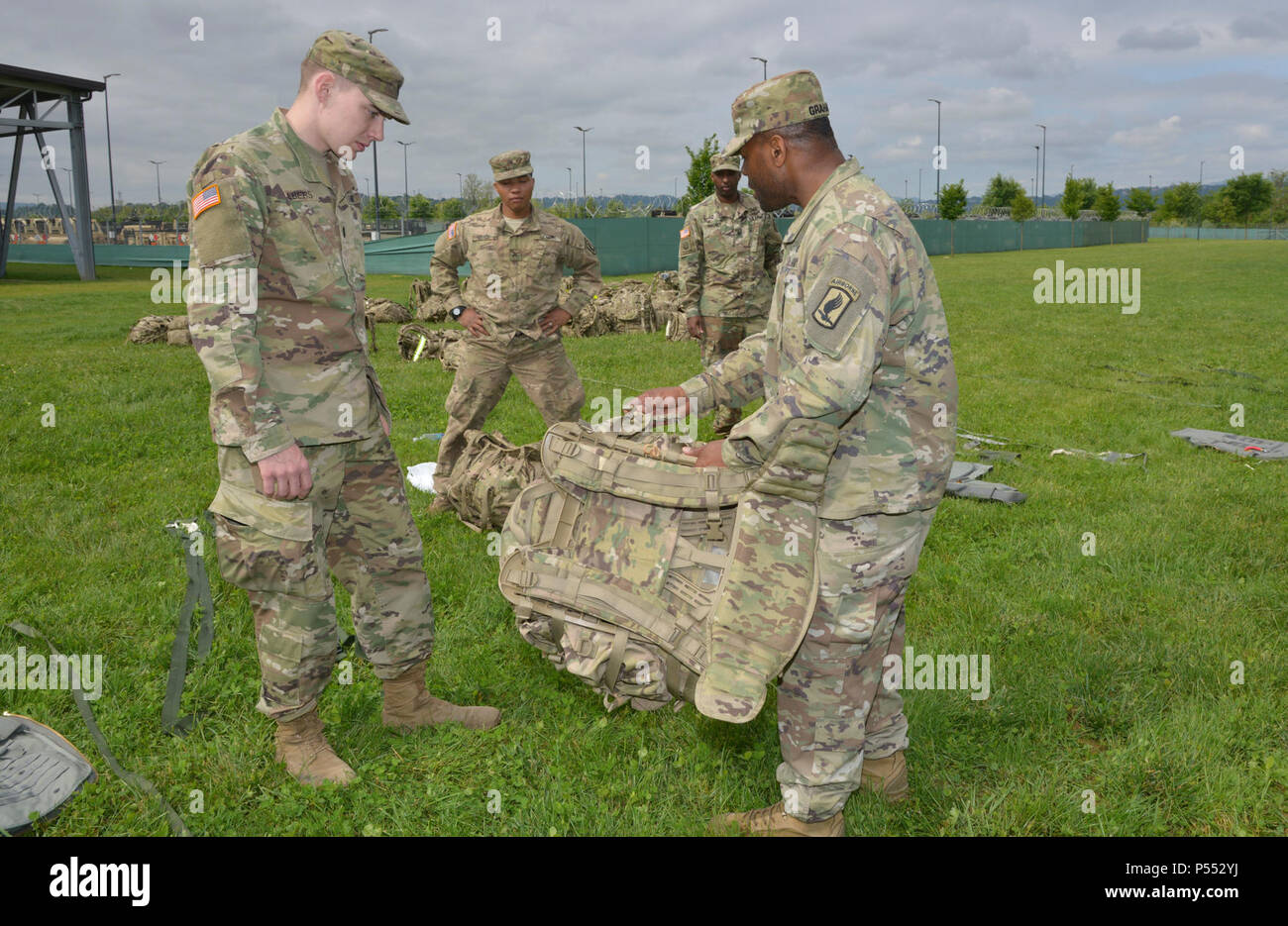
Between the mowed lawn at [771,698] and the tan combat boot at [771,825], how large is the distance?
11 centimetres

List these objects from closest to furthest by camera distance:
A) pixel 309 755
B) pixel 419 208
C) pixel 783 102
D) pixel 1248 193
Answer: pixel 783 102 < pixel 309 755 < pixel 419 208 < pixel 1248 193

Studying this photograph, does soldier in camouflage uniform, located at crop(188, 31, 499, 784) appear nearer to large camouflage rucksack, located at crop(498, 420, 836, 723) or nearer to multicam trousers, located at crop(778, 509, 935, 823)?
large camouflage rucksack, located at crop(498, 420, 836, 723)

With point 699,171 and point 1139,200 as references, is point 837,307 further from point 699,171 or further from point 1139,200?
point 1139,200

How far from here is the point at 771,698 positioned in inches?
163

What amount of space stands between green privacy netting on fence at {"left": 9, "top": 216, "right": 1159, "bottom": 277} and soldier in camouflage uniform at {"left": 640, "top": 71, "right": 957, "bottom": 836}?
95.3 feet

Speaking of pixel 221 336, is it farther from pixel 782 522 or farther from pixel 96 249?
pixel 96 249

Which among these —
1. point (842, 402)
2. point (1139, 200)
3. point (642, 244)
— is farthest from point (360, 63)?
point (1139, 200)

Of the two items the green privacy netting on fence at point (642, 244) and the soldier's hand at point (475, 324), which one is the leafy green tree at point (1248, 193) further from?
the soldier's hand at point (475, 324)

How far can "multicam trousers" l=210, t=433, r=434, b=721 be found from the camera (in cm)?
327

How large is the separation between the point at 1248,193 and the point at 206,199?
322 ft

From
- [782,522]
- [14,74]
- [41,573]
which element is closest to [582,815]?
[782,522]

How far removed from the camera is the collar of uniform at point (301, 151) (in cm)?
333

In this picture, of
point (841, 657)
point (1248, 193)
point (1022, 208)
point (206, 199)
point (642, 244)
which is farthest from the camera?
point (1248, 193)

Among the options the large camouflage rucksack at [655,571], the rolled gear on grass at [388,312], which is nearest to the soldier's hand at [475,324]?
the large camouflage rucksack at [655,571]
